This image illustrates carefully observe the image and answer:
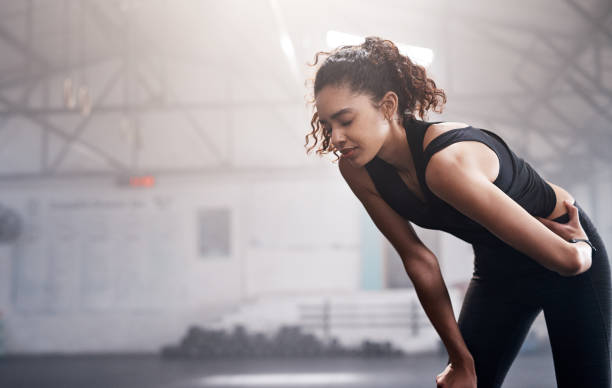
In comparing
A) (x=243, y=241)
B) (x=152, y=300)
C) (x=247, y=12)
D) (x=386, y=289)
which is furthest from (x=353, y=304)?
(x=247, y=12)

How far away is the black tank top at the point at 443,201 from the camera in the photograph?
1.16m

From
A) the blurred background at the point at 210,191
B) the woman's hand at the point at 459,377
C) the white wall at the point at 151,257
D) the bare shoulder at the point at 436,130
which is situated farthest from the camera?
the white wall at the point at 151,257

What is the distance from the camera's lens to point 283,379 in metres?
5.15

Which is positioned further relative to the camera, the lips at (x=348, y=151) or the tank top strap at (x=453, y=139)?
the lips at (x=348, y=151)

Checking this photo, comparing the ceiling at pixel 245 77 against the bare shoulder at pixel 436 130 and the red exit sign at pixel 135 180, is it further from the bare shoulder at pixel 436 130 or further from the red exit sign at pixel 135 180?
the bare shoulder at pixel 436 130

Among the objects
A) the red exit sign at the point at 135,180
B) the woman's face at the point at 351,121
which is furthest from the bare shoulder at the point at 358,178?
the red exit sign at the point at 135,180

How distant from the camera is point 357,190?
1428 millimetres

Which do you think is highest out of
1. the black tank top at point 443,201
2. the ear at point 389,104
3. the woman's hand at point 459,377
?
the ear at point 389,104

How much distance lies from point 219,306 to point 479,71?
4.95 metres

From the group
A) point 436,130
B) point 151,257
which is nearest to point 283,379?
point 151,257

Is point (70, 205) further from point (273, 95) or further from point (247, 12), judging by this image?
point (247, 12)

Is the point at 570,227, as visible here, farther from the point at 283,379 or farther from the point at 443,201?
the point at 283,379

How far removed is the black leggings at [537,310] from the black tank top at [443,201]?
0.27 feet

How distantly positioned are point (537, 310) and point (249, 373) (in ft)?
15.4
